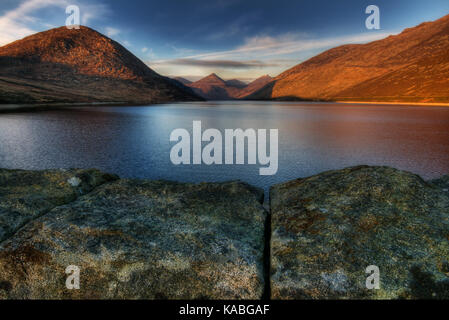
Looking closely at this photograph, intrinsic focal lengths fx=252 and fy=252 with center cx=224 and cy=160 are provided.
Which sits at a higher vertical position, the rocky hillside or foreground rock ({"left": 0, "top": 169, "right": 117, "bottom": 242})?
foreground rock ({"left": 0, "top": 169, "right": 117, "bottom": 242})

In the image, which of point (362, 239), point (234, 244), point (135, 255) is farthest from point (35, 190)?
point (362, 239)

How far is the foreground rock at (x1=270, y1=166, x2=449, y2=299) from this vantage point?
6867 mm

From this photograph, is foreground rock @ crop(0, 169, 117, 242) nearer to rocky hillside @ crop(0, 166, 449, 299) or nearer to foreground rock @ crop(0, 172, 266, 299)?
rocky hillside @ crop(0, 166, 449, 299)

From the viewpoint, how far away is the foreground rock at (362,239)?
687 cm

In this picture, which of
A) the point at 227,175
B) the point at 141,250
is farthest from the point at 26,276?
the point at 227,175

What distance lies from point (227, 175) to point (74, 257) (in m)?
18.3

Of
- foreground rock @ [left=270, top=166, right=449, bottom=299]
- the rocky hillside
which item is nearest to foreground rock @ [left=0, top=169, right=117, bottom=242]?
the rocky hillside

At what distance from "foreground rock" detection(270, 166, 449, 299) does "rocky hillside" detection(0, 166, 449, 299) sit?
3 cm

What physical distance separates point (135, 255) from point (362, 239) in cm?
721

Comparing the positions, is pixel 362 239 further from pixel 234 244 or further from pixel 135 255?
pixel 135 255

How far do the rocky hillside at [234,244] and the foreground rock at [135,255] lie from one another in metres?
0.03

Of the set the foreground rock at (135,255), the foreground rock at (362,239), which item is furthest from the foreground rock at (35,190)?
the foreground rock at (362,239)

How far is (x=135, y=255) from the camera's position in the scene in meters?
7.86

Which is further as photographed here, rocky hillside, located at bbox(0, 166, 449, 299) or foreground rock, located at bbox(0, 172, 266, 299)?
foreground rock, located at bbox(0, 172, 266, 299)
